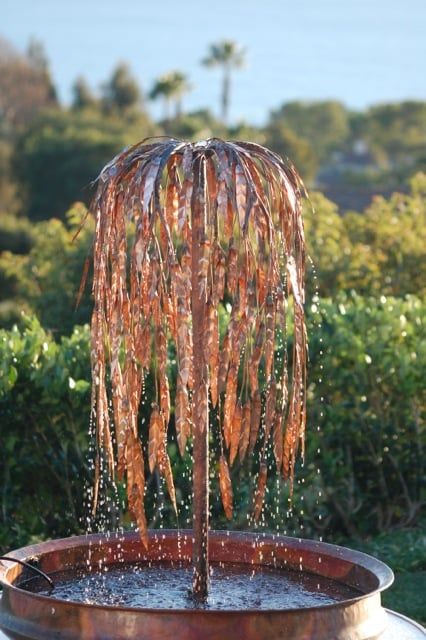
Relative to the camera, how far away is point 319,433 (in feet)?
21.5

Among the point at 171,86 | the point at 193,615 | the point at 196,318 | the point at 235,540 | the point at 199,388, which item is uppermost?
the point at 171,86

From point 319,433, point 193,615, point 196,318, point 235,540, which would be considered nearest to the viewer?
point 193,615

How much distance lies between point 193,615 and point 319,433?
12.9 feet

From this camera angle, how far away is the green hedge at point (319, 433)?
19.9ft

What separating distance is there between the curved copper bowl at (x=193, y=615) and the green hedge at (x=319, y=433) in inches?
104

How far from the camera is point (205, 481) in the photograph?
3.23 metres

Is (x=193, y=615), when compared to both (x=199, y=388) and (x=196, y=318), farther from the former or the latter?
(x=196, y=318)

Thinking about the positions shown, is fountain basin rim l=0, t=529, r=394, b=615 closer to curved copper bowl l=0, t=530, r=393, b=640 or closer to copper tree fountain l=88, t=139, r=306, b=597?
curved copper bowl l=0, t=530, r=393, b=640

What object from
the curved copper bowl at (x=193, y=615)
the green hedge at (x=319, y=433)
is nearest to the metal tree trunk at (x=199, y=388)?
the curved copper bowl at (x=193, y=615)

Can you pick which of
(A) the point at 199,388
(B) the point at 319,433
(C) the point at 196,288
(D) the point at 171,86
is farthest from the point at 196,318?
(D) the point at 171,86

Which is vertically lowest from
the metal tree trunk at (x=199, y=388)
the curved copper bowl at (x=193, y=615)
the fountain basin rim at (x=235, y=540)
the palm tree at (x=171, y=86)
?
the curved copper bowl at (x=193, y=615)

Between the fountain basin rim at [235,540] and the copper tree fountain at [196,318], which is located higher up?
the copper tree fountain at [196,318]

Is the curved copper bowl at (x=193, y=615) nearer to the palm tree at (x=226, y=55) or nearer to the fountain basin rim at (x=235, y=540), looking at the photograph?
the fountain basin rim at (x=235, y=540)

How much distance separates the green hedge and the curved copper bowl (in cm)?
263
